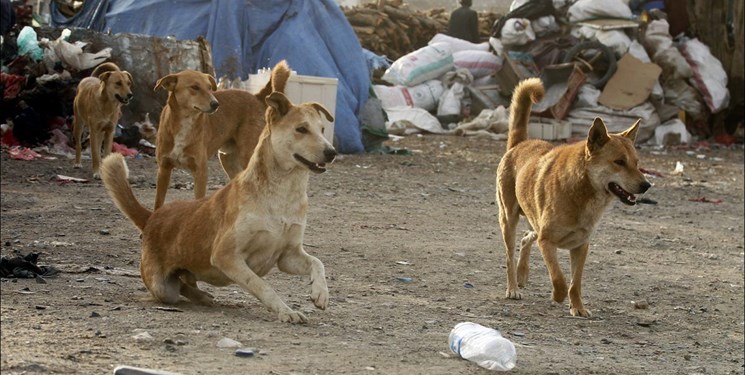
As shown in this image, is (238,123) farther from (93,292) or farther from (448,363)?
(448,363)

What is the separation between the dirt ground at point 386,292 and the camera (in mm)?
4996

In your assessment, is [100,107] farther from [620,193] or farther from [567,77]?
[567,77]

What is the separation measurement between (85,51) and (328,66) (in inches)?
119

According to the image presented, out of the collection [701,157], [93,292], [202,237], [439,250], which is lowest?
[701,157]

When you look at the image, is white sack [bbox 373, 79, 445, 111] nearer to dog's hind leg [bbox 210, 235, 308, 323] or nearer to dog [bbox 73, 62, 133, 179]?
dog [bbox 73, 62, 133, 179]

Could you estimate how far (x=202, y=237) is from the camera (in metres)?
5.80

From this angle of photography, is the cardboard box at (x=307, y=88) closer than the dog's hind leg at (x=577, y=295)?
No

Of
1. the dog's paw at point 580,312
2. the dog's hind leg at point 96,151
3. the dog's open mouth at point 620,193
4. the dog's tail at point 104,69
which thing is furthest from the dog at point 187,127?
the dog's tail at point 104,69

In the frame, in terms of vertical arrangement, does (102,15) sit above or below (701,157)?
above

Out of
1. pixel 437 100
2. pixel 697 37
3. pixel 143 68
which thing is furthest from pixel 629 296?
pixel 697 37

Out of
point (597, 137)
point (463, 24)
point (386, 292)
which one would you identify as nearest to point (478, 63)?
point (463, 24)

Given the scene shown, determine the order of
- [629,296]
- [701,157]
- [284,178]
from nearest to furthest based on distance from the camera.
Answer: [284,178] < [629,296] < [701,157]

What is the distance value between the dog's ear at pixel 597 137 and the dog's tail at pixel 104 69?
6.71 metres

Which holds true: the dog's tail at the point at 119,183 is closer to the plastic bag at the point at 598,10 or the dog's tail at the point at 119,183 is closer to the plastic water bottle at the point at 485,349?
the plastic water bottle at the point at 485,349
